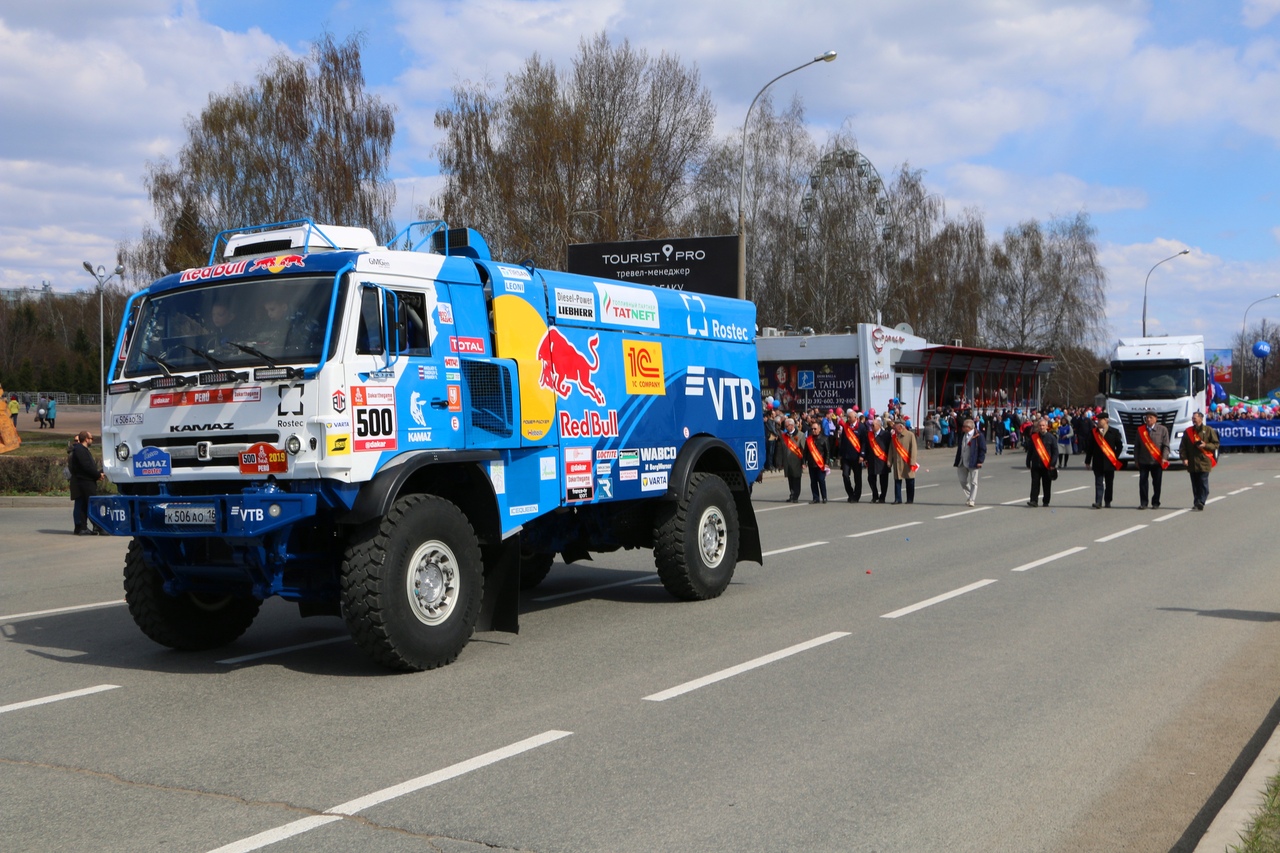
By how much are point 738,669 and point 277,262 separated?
4172 mm

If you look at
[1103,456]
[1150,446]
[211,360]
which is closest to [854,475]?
[1103,456]

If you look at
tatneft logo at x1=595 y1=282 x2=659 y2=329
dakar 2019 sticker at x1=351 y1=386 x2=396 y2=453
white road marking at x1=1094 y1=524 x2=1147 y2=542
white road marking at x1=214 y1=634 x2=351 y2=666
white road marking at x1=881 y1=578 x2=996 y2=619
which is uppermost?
tatneft logo at x1=595 y1=282 x2=659 y2=329

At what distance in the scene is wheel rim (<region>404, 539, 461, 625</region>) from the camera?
7738mm

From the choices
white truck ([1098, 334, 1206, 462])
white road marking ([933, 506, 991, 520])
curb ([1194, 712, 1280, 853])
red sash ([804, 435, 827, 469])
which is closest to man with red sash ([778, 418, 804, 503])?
red sash ([804, 435, 827, 469])

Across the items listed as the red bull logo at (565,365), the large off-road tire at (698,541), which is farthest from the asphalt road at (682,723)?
the red bull logo at (565,365)

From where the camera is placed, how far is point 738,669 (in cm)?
777

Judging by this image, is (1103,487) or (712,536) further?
(1103,487)

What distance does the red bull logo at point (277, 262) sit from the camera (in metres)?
7.80

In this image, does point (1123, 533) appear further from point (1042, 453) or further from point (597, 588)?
point (597, 588)

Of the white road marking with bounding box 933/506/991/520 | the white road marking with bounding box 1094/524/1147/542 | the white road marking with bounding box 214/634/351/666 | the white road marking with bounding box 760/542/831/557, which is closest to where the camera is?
the white road marking with bounding box 214/634/351/666

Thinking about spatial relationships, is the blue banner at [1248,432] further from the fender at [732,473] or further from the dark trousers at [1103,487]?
the fender at [732,473]

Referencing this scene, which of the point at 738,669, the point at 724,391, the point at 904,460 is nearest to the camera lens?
the point at 738,669

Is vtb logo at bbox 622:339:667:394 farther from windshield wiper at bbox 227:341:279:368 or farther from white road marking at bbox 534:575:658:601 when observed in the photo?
windshield wiper at bbox 227:341:279:368

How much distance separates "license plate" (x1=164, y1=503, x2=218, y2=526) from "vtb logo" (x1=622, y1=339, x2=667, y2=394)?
12.8ft
